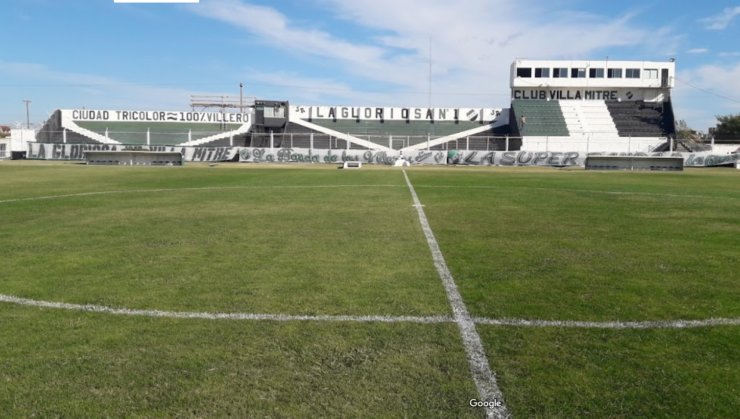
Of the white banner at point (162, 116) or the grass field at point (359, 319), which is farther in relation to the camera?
the white banner at point (162, 116)

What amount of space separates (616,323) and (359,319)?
2.19 metres

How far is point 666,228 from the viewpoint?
32.2 ft

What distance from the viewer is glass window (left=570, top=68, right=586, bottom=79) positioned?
2699 inches

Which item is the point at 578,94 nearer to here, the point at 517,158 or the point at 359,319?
the point at 517,158

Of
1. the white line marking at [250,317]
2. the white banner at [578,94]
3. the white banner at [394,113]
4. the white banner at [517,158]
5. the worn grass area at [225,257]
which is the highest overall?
the white banner at [578,94]

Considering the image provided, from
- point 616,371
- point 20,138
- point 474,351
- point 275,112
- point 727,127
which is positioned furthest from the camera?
point 727,127

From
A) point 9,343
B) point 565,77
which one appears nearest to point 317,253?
point 9,343

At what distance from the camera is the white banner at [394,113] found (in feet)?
217

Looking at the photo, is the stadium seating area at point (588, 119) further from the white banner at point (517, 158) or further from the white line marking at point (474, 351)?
the white line marking at point (474, 351)

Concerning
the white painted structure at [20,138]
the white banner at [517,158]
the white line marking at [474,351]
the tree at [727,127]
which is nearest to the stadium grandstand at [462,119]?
the white painted structure at [20,138]

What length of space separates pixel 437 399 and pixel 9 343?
3261 mm

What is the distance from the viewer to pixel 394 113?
68.1 m

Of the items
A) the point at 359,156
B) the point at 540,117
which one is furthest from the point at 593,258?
the point at 540,117

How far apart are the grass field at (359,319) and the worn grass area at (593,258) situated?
0.04 meters
